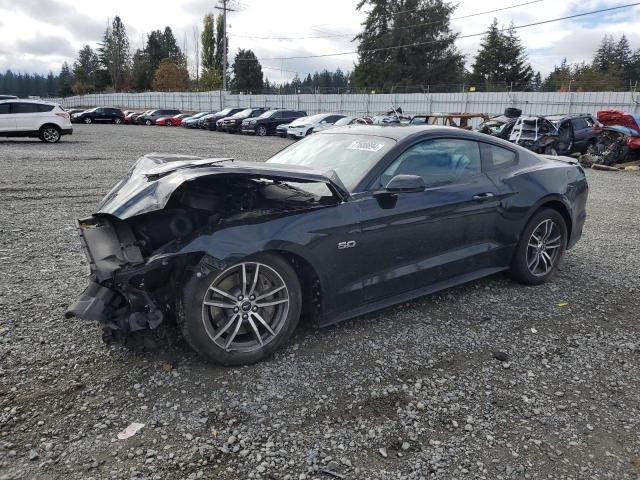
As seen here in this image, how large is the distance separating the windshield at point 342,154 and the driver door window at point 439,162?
0.16 metres

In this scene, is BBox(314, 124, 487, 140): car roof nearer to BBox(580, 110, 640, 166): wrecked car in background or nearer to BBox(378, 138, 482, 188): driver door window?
BBox(378, 138, 482, 188): driver door window

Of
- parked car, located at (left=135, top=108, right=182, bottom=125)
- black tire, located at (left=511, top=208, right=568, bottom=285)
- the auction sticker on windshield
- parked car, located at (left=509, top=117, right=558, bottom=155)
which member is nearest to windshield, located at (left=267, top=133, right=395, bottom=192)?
the auction sticker on windshield

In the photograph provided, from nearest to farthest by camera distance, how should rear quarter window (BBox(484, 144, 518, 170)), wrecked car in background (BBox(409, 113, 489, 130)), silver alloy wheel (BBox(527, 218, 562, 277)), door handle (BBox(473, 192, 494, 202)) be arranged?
1. door handle (BBox(473, 192, 494, 202))
2. rear quarter window (BBox(484, 144, 518, 170))
3. silver alloy wheel (BBox(527, 218, 562, 277))
4. wrecked car in background (BBox(409, 113, 489, 130))

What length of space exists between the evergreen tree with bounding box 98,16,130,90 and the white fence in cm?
3080

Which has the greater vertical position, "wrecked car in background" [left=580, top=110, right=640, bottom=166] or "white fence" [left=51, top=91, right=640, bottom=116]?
"white fence" [left=51, top=91, right=640, bottom=116]

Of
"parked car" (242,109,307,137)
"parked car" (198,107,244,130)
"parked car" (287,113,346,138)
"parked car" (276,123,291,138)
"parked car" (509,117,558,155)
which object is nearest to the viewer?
"parked car" (509,117,558,155)

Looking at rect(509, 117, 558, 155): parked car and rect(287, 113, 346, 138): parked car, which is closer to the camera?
rect(509, 117, 558, 155): parked car

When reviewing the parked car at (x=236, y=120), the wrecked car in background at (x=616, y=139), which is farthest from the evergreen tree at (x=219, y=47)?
the wrecked car in background at (x=616, y=139)

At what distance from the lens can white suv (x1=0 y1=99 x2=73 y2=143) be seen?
721 inches

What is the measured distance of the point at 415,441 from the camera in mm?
2518

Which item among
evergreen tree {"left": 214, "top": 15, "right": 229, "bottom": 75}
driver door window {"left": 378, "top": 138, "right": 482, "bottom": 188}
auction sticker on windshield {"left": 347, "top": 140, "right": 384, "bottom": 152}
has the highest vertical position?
evergreen tree {"left": 214, "top": 15, "right": 229, "bottom": 75}

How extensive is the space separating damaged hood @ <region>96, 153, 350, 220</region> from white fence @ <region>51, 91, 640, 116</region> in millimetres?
24848

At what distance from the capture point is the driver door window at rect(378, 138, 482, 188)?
3830 mm

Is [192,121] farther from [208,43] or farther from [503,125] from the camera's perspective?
[208,43]
